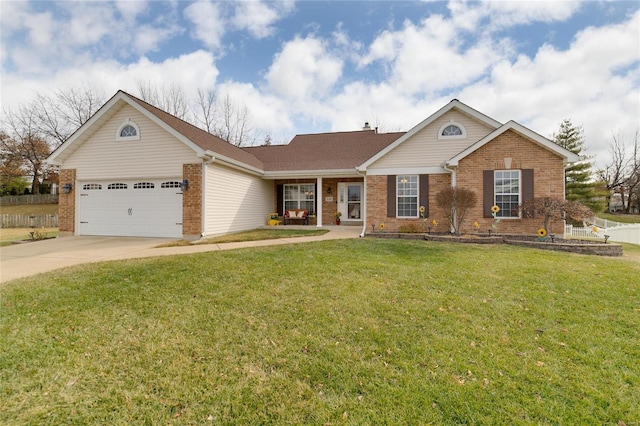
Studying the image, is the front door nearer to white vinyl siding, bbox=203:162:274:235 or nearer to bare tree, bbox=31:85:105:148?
white vinyl siding, bbox=203:162:274:235

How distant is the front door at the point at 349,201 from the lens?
15.1m

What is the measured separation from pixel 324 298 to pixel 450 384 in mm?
2192

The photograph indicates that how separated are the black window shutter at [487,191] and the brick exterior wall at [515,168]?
12 cm

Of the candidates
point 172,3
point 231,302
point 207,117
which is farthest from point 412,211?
point 207,117

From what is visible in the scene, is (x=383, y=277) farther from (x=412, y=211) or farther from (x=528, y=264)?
(x=412, y=211)

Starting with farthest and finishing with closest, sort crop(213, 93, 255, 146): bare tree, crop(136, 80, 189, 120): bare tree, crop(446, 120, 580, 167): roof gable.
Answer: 1. crop(213, 93, 255, 146): bare tree
2. crop(136, 80, 189, 120): bare tree
3. crop(446, 120, 580, 167): roof gable

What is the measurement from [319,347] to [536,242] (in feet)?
28.7

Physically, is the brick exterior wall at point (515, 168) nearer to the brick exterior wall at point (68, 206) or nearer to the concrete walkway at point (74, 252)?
the concrete walkway at point (74, 252)

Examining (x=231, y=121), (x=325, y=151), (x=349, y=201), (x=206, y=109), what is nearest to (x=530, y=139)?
(x=349, y=201)

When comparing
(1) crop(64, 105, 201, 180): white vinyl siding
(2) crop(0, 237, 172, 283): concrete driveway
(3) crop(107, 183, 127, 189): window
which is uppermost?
(1) crop(64, 105, 201, 180): white vinyl siding

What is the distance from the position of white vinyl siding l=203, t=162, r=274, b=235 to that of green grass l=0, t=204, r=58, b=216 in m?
25.9

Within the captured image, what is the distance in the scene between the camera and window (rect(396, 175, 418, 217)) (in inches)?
471

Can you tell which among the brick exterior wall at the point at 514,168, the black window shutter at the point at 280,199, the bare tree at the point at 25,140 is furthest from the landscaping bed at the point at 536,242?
the bare tree at the point at 25,140

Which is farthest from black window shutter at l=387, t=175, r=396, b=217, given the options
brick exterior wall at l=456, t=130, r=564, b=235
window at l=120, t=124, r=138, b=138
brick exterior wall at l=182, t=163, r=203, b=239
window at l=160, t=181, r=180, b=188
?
window at l=120, t=124, r=138, b=138
